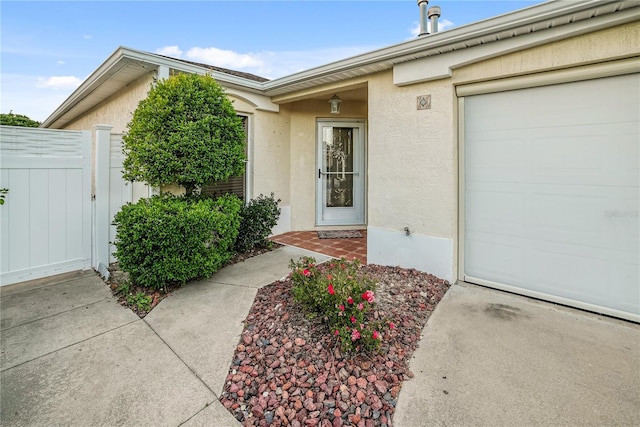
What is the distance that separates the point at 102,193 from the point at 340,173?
4.61 m

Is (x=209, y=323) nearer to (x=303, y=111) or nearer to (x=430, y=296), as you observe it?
(x=430, y=296)

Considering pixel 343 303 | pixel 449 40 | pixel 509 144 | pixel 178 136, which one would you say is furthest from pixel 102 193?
pixel 509 144

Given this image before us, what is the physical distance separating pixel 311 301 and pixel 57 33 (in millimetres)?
7509

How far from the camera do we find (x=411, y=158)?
409 centimetres

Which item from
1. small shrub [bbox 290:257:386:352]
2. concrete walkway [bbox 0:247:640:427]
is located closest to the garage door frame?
concrete walkway [bbox 0:247:640:427]

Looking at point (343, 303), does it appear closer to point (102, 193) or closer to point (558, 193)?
point (558, 193)

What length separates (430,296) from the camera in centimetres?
341

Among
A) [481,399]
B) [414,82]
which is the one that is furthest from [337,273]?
[414,82]

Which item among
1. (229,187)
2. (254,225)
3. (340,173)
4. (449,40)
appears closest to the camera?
(449,40)

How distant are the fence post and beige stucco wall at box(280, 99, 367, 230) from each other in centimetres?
347

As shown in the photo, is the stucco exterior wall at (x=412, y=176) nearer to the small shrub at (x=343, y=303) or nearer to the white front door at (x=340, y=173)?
the small shrub at (x=343, y=303)

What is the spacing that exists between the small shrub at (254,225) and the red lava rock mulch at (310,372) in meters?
2.13

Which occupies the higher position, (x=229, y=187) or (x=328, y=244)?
(x=229, y=187)

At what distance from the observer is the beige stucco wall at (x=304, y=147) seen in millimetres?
6637
